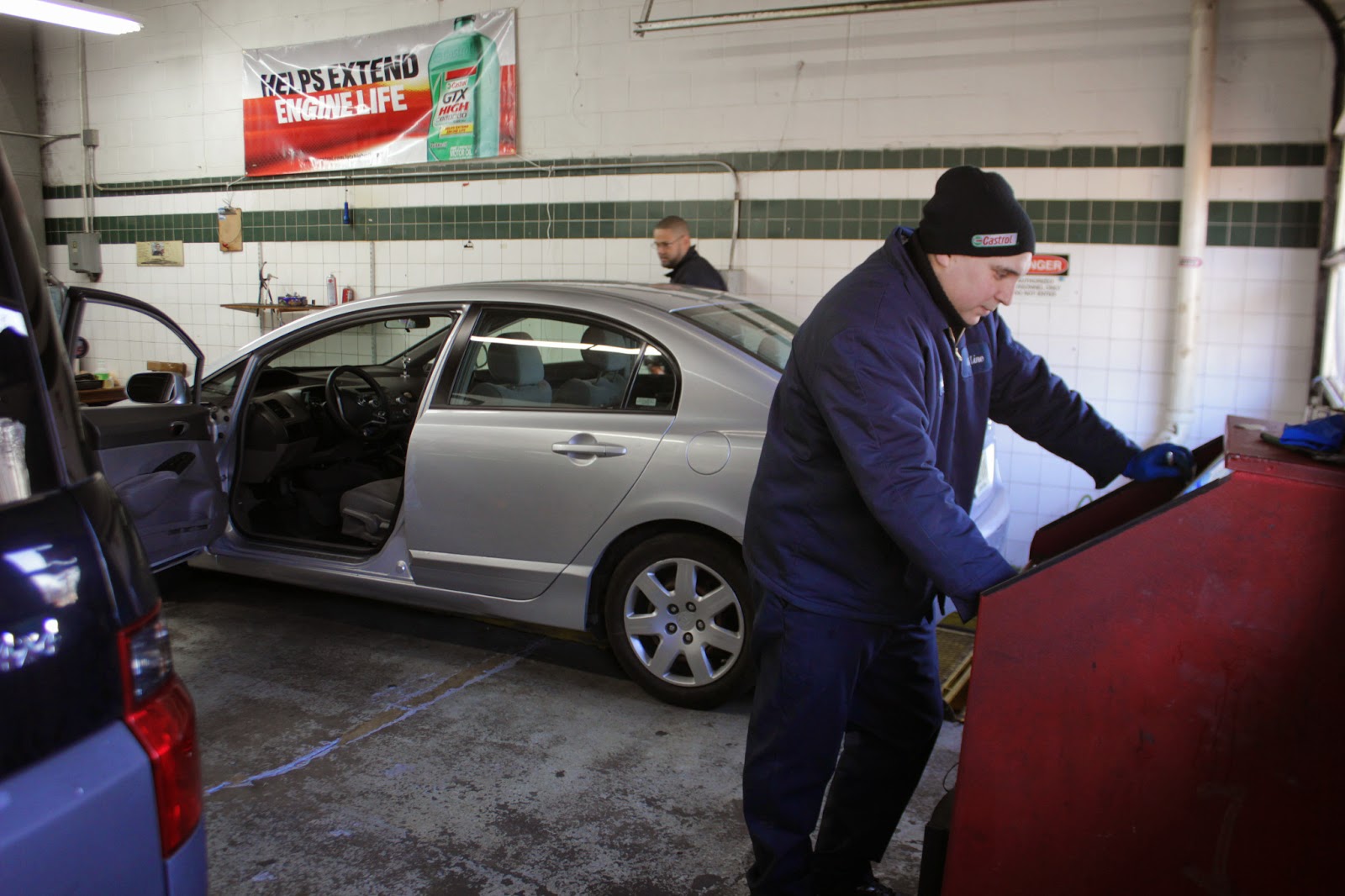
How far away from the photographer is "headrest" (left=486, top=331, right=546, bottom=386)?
3.77 metres

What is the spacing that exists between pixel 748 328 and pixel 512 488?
1.07 m

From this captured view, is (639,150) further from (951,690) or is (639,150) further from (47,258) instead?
(47,258)

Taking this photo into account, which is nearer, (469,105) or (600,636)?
(600,636)

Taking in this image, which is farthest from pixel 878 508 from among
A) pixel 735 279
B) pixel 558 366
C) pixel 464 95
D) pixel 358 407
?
pixel 464 95

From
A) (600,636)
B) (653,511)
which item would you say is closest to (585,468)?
(653,511)

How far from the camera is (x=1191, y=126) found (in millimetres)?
5004

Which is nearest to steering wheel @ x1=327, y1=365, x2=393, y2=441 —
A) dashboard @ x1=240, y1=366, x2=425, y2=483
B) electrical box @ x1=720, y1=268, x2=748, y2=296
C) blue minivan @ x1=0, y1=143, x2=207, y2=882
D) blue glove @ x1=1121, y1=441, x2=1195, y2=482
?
dashboard @ x1=240, y1=366, x2=425, y2=483

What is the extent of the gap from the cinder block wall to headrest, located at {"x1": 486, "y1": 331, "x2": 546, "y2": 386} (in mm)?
2758

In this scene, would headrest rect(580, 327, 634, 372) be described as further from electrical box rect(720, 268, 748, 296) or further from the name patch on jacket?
electrical box rect(720, 268, 748, 296)

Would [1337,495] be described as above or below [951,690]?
above

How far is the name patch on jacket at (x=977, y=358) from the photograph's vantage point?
2.20 meters

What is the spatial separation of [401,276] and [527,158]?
1.41 metres

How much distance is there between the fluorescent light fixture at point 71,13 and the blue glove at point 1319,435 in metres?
7.33

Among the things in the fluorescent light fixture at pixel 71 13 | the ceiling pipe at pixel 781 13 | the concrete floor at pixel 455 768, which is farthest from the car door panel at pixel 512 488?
the fluorescent light fixture at pixel 71 13
